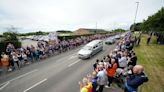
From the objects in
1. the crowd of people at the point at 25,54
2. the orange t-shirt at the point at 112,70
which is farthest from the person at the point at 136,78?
the crowd of people at the point at 25,54

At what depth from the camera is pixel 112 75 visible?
29.9ft

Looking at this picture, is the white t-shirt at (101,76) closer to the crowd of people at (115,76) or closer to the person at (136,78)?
the crowd of people at (115,76)

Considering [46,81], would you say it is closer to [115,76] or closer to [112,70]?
[115,76]

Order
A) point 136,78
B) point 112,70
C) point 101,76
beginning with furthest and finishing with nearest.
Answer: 1. point 112,70
2. point 101,76
3. point 136,78

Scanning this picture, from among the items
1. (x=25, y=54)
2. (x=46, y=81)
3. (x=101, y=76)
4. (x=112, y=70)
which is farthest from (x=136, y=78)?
(x=25, y=54)

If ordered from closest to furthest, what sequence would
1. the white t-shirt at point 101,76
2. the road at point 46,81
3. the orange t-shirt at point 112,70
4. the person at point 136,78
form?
the person at point 136,78 < the white t-shirt at point 101,76 < the orange t-shirt at point 112,70 < the road at point 46,81

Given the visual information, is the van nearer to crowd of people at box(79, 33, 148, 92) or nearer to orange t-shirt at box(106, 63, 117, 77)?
crowd of people at box(79, 33, 148, 92)

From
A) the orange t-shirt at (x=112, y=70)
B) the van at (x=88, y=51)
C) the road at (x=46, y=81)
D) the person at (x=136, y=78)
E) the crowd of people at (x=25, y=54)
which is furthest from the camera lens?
the van at (x=88, y=51)

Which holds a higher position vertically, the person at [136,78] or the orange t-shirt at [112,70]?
the person at [136,78]

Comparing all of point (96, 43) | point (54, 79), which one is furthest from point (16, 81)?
point (96, 43)

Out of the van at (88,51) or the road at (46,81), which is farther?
the van at (88,51)

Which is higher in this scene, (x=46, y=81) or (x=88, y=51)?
(x=88, y=51)

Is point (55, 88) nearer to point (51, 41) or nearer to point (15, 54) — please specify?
point (15, 54)

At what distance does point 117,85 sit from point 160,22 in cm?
2509
